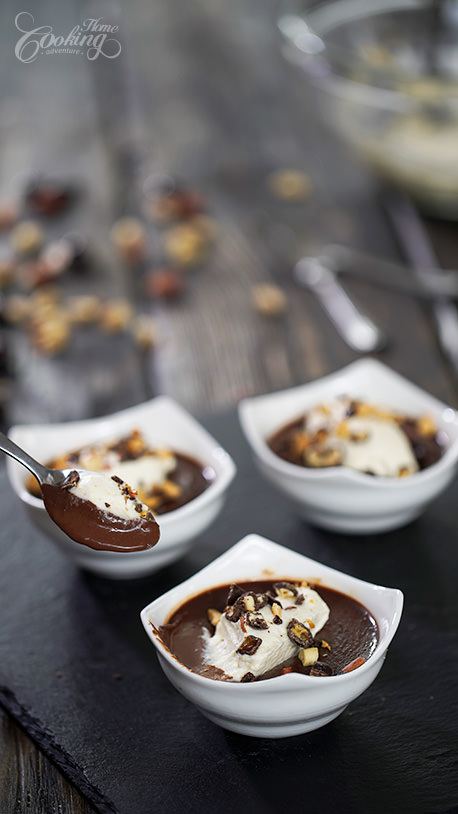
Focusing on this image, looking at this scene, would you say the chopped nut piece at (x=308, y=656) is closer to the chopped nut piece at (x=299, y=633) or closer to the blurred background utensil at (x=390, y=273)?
the chopped nut piece at (x=299, y=633)

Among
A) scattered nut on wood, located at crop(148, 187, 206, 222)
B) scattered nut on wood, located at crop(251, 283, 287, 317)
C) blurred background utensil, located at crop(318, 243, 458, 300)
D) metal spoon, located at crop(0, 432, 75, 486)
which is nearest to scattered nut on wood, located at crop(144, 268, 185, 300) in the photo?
scattered nut on wood, located at crop(251, 283, 287, 317)

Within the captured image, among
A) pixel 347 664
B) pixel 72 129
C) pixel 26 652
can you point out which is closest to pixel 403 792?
pixel 347 664

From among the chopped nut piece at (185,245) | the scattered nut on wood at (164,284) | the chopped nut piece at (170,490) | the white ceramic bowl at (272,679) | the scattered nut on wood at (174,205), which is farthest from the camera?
the scattered nut on wood at (174,205)

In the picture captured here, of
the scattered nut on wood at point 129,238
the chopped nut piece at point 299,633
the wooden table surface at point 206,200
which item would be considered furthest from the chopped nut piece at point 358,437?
the scattered nut on wood at point 129,238

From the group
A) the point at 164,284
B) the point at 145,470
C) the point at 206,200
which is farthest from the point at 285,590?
the point at 206,200

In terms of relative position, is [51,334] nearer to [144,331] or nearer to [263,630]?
[144,331]

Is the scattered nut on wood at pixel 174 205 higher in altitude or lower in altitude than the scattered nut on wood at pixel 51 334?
lower
